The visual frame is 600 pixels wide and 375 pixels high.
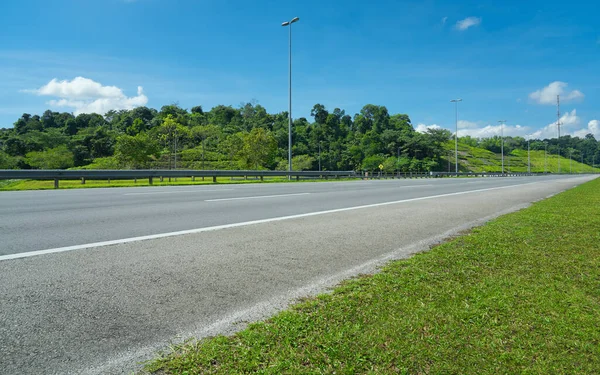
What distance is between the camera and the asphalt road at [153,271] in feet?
7.84

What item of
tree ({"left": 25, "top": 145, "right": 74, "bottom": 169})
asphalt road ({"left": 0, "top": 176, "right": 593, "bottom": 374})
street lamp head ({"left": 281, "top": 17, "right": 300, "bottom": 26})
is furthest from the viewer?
tree ({"left": 25, "top": 145, "right": 74, "bottom": 169})

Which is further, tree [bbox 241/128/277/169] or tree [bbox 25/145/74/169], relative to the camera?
tree [bbox 25/145/74/169]

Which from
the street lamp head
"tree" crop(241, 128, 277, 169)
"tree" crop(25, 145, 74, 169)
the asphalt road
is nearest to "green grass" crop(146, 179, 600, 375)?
the asphalt road

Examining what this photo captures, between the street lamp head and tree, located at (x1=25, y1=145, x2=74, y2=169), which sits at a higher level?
the street lamp head

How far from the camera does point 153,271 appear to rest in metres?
3.82

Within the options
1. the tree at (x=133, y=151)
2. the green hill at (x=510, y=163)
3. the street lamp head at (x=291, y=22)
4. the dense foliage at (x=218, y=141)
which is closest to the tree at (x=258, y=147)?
the dense foliage at (x=218, y=141)

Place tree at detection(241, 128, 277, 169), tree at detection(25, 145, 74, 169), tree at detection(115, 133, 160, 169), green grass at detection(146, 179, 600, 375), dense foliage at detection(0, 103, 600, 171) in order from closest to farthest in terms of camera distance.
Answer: green grass at detection(146, 179, 600, 375)
tree at detection(241, 128, 277, 169)
tree at detection(115, 133, 160, 169)
dense foliage at detection(0, 103, 600, 171)
tree at detection(25, 145, 74, 169)

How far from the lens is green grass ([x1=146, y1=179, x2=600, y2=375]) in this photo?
207 centimetres

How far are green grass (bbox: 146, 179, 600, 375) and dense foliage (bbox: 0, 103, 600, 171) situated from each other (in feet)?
179

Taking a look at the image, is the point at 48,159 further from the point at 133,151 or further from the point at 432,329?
the point at 432,329

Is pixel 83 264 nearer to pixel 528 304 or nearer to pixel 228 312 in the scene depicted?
pixel 228 312

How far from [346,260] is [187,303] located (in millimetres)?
2142

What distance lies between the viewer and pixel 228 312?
9.54 ft

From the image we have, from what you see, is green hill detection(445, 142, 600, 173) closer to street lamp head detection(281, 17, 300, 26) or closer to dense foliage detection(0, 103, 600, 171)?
dense foliage detection(0, 103, 600, 171)
